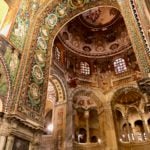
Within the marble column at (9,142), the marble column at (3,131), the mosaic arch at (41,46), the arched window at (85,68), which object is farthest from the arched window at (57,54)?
the marble column at (9,142)

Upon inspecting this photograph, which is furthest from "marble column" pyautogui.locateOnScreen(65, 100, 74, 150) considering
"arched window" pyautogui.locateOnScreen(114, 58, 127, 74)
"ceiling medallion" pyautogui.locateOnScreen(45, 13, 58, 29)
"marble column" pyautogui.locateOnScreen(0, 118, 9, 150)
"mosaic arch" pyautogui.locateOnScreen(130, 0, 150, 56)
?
"mosaic arch" pyautogui.locateOnScreen(130, 0, 150, 56)

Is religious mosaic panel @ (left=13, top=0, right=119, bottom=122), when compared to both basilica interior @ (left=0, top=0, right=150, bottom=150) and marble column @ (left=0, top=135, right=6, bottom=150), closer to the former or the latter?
basilica interior @ (left=0, top=0, right=150, bottom=150)

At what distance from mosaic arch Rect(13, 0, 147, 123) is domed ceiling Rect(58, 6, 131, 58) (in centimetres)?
643

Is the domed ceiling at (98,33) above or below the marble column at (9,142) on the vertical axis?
above

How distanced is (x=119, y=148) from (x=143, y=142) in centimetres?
213

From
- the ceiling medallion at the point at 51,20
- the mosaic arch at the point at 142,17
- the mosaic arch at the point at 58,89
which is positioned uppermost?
the ceiling medallion at the point at 51,20

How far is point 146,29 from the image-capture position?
6.85m

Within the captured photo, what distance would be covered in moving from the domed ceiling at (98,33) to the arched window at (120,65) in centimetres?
88

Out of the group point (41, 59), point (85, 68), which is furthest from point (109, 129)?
point (41, 59)

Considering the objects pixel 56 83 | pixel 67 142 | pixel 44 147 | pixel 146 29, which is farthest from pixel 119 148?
pixel 146 29

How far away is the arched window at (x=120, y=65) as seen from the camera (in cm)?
1700

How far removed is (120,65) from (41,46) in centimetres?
980

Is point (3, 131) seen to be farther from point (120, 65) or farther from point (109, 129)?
point (120, 65)

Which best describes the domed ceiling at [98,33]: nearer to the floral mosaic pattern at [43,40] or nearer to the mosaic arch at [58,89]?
the mosaic arch at [58,89]
